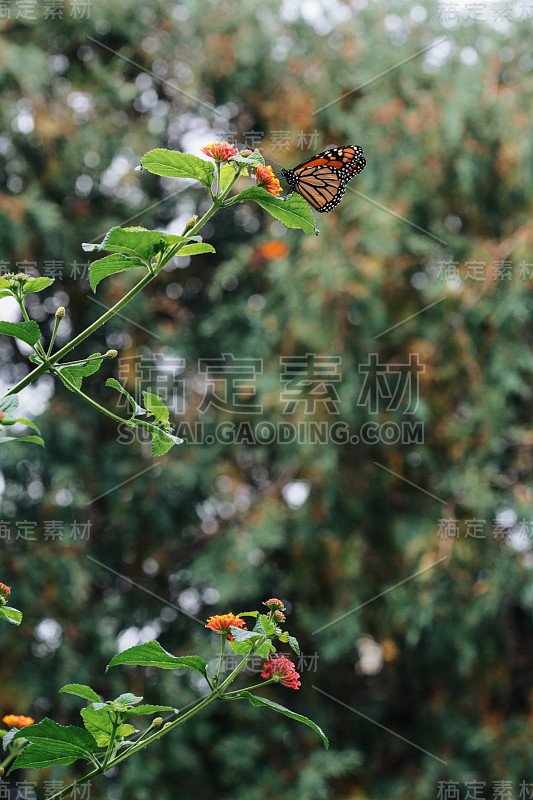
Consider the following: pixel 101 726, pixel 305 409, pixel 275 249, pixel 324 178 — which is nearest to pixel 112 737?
pixel 101 726

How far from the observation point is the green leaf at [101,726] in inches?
22.4

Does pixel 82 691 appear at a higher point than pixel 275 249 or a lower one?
lower

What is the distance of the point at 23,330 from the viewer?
0.56 m

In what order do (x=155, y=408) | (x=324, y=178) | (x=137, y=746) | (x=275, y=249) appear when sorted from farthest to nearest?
(x=275, y=249) → (x=324, y=178) → (x=155, y=408) → (x=137, y=746)

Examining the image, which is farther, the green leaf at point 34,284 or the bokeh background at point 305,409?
the bokeh background at point 305,409

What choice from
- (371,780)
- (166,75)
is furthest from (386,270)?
(371,780)

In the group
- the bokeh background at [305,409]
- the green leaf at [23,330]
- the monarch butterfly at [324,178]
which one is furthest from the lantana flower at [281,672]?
the bokeh background at [305,409]

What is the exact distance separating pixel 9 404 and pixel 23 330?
0.19 feet

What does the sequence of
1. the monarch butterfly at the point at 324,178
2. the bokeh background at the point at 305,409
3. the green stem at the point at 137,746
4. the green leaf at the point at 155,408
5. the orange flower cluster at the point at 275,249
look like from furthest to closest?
the orange flower cluster at the point at 275,249 < the bokeh background at the point at 305,409 < the monarch butterfly at the point at 324,178 < the green leaf at the point at 155,408 < the green stem at the point at 137,746

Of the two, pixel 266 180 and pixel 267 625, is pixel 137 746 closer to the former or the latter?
pixel 267 625

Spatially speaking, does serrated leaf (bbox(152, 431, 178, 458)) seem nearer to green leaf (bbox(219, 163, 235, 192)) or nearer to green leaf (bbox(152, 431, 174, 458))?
green leaf (bbox(152, 431, 174, 458))

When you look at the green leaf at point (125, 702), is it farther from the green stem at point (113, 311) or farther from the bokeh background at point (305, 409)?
the bokeh background at point (305, 409)

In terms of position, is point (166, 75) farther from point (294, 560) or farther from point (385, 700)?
point (385, 700)

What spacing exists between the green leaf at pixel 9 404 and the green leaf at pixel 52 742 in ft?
0.69
